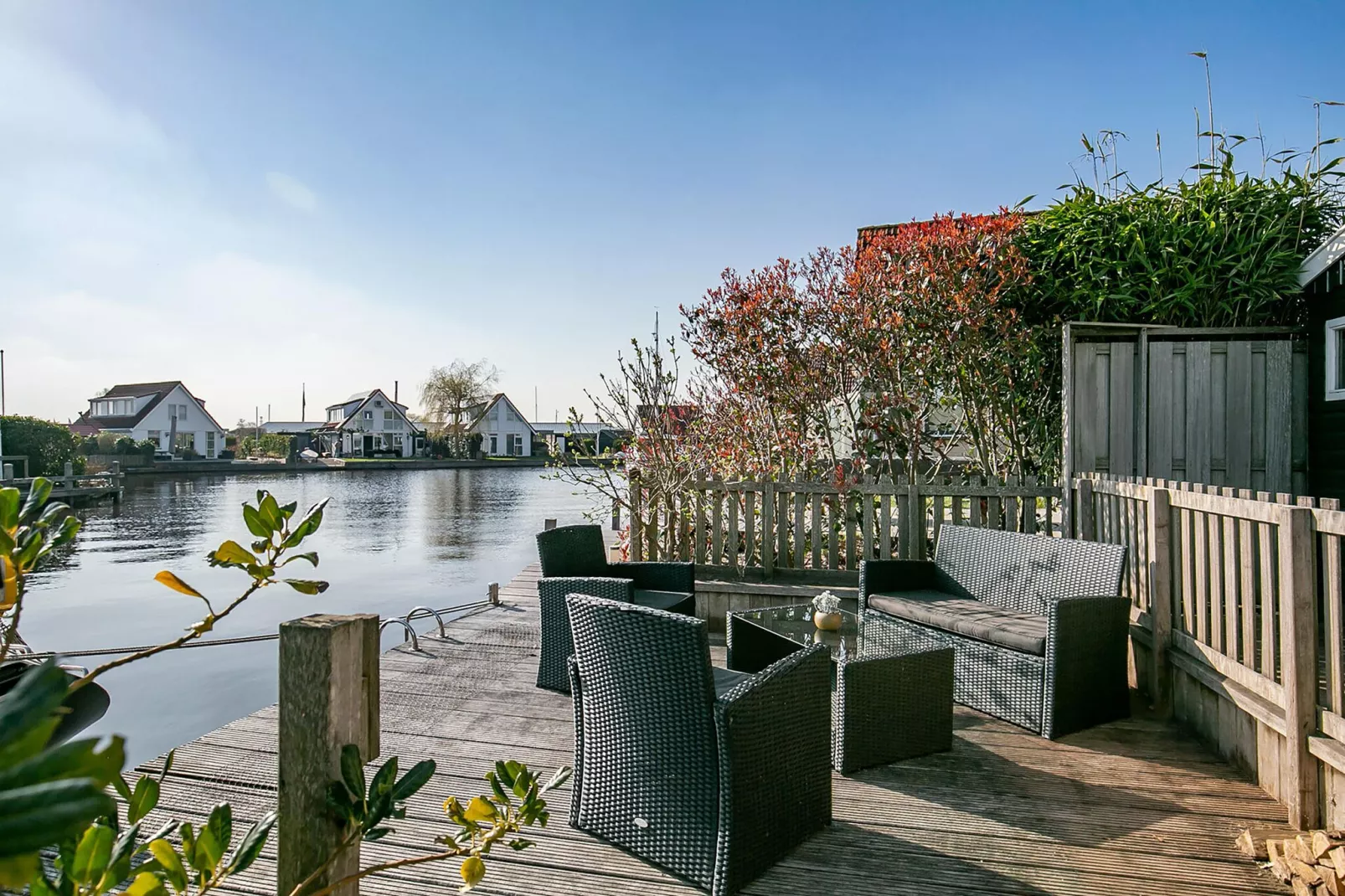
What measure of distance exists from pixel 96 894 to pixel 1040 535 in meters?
4.54

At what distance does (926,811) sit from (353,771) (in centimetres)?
239

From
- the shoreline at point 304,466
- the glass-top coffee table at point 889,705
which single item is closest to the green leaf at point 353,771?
Result: the glass-top coffee table at point 889,705

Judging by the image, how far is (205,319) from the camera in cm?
2505

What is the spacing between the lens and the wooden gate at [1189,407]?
17.2 feet

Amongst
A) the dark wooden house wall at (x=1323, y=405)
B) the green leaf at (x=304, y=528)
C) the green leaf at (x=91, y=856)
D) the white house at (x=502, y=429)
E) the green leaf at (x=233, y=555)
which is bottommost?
the green leaf at (x=91, y=856)

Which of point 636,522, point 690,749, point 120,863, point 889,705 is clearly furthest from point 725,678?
point 636,522

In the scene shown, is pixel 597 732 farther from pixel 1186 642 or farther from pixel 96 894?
pixel 1186 642

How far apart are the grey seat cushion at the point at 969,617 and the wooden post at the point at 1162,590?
55cm

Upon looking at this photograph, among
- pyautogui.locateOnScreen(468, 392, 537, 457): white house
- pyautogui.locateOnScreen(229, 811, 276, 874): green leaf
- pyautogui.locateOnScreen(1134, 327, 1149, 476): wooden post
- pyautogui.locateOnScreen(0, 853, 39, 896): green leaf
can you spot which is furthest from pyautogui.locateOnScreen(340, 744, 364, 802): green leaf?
pyautogui.locateOnScreen(468, 392, 537, 457): white house

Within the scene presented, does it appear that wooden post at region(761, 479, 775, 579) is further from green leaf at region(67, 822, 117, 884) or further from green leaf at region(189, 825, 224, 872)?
green leaf at region(67, 822, 117, 884)

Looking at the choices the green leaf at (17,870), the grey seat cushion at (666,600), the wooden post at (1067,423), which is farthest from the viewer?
the wooden post at (1067,423)

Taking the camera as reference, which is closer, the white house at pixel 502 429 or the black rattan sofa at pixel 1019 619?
the black rattan sofa at pixel 1019 619

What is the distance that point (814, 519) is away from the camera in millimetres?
5809

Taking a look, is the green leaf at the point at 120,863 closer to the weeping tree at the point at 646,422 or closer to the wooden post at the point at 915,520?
the wooden post at the point at 915,520
